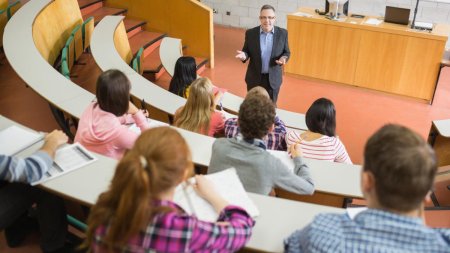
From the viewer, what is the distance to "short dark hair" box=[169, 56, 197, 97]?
387cm

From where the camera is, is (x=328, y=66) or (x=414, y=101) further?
(x=328, y=66)

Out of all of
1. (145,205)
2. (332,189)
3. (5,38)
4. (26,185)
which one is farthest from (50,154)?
(5,38)

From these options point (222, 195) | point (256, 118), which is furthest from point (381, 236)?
point (256, 118)

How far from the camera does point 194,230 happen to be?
4.33ft

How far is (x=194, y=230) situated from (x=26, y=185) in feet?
4.14

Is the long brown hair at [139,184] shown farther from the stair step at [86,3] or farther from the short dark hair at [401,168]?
the stair step at [86,3]

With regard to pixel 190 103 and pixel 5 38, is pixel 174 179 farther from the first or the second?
pixel 5 38

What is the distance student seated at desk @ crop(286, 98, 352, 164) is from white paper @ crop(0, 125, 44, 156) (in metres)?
1.59

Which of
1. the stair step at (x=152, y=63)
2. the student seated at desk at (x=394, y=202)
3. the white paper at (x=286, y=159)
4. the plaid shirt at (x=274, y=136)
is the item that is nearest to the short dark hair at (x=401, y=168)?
the student seated at desk at (x=394, y=202)

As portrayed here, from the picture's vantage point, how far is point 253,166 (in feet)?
6.22

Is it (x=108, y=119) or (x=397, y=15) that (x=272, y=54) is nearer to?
(x=397, y=15)

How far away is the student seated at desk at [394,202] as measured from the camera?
1.17 metres

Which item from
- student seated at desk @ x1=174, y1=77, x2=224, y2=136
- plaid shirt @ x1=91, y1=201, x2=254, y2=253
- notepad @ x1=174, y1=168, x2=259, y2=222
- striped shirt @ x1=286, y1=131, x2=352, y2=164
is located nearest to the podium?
striped shirt @ x1=286, y1=131, x2=352, y2=164

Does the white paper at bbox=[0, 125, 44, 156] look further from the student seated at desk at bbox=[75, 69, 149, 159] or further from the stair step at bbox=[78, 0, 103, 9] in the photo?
the stair step at bbox=[78, 0, 103, 9]
